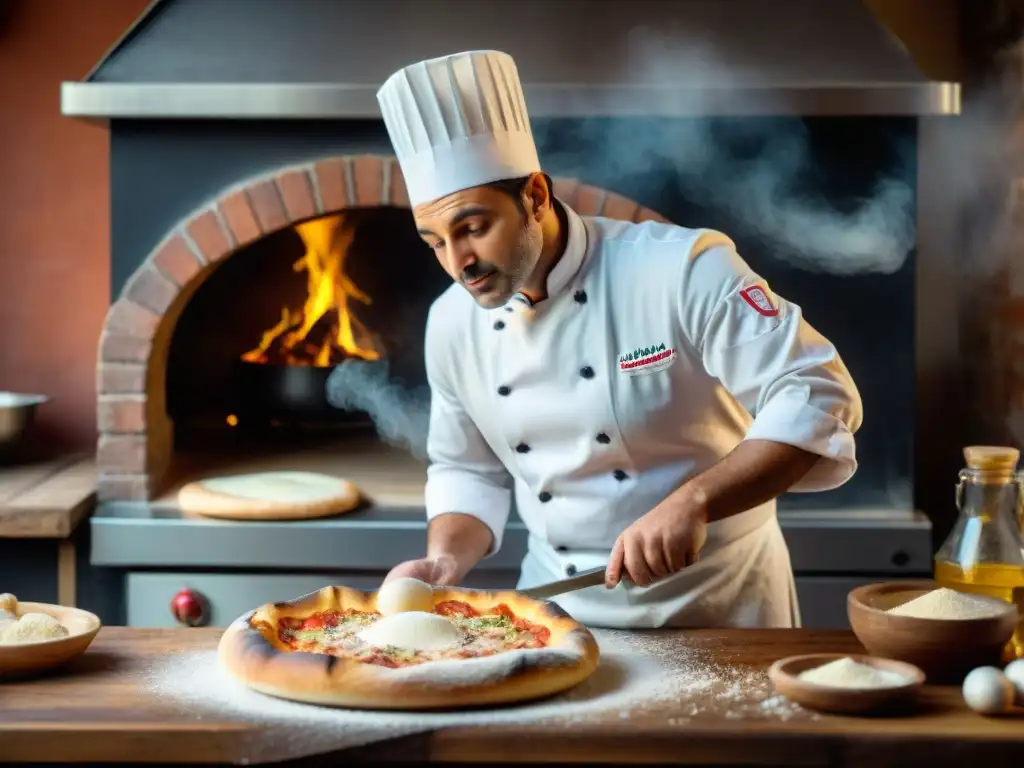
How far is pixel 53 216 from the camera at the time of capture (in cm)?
369

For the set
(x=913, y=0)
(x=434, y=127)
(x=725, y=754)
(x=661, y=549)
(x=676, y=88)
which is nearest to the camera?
(x=725, y=754)

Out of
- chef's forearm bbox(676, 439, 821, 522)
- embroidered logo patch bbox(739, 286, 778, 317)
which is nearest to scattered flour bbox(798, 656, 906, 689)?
chef's forearm bbox(676, 439, 821, 522)

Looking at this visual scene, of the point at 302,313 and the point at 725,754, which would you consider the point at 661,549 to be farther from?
the point at 302,313

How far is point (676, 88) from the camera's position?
9.51 feet

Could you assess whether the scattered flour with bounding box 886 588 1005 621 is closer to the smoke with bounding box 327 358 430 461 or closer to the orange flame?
→ the smoke with bounding box 327 358 430 461

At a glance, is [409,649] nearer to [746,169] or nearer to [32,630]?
[32,630]

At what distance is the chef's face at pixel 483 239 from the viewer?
197 cm

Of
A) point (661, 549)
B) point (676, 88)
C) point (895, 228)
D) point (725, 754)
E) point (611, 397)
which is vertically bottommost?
point (725, 754)

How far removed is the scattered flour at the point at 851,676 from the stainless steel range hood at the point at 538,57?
165 cm

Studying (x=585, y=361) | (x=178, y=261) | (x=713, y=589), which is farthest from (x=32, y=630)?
(x=178, y=261)

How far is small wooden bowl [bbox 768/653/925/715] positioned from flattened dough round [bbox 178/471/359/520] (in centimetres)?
159

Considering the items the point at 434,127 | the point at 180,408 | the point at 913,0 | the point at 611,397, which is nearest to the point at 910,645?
the point at 611,397

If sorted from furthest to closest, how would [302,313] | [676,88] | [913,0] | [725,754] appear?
[302,313]
[913,0]
[676,88]
[725,754]

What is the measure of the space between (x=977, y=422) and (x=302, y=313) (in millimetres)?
1927
